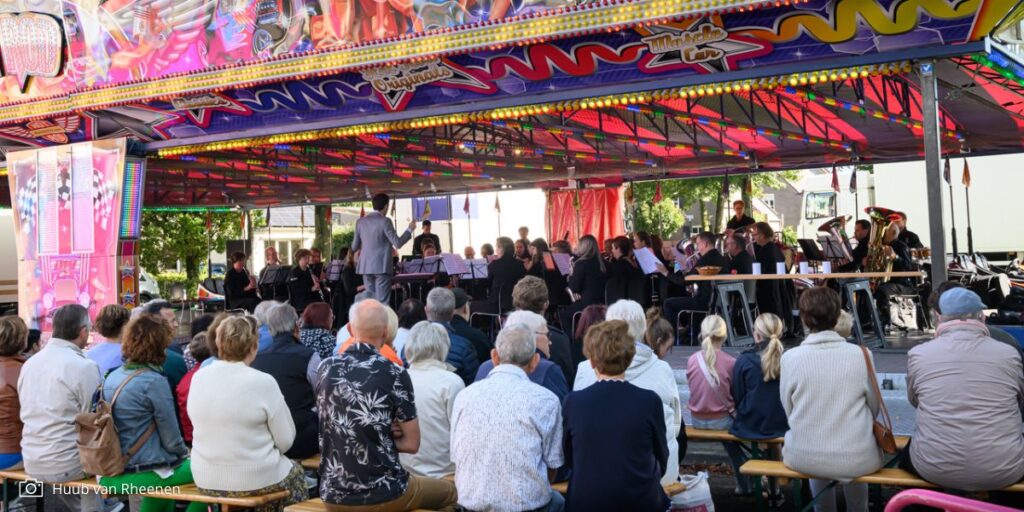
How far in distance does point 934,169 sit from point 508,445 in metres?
5.90

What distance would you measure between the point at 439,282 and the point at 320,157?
224 inches

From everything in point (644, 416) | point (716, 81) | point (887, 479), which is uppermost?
point (716, 81)

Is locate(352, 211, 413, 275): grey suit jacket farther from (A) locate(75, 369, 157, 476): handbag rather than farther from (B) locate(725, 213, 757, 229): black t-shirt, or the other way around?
(A) locate(75, 369, 157, 476): handbag

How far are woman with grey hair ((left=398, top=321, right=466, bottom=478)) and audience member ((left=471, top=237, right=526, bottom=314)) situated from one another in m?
6.81

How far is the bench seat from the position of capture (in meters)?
4.92

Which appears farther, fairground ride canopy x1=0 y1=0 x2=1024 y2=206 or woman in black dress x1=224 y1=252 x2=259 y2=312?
woman in black dress x1=224 y1=252 x2=259 y2=312

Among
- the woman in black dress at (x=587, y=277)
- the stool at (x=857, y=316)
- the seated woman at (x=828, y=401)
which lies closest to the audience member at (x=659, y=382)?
the seated woman at (x=828, y=401)

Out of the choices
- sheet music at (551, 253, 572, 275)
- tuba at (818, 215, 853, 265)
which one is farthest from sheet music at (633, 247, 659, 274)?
tuba at (818, 215, 853, 265)

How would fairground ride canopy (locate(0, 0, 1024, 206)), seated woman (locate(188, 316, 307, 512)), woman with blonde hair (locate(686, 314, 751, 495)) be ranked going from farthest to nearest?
fairground ride canopy (locate(0, 0, 1024, 206)), woman with blonde hair (locate(686, 314, 751, 495)), seated woman (locate(188, 316, 307, 512))

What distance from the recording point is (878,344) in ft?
32.8

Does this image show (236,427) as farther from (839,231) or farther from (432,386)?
(839,231)

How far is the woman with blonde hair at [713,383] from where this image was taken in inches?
252

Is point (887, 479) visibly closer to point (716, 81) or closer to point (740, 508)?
point (740, 508)

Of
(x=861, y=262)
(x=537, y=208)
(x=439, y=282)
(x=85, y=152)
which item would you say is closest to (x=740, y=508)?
(x=861, y=262)
